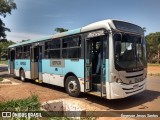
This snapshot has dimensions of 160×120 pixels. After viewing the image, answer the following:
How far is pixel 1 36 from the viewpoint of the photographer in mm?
30781

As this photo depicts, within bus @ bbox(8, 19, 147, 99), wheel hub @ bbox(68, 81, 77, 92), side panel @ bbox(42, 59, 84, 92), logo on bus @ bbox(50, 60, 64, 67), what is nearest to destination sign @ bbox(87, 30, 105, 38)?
bus @ bbox(8, 19, 147, 99)

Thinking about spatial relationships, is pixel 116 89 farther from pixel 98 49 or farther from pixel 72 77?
pixel 72 77

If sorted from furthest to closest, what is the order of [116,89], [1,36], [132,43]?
[1,36] → [132,43] → [116,89]

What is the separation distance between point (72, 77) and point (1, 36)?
22.1 m

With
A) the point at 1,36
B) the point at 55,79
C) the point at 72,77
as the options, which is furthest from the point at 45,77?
the point at 1,36

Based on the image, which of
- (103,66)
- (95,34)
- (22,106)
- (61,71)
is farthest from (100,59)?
(22,106)

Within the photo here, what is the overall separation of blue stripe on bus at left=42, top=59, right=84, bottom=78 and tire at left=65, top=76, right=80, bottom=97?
348 millimetres

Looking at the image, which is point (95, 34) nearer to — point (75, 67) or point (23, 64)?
point (75, 67)

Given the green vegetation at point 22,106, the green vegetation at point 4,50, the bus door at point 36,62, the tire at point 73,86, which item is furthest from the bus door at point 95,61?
the green vegetation at point 4,50

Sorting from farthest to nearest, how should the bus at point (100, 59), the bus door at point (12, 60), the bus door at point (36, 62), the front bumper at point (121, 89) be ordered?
the bus door at point (12, 60) → the bus door at point (36, 62) → the bus at point (100, 59) → the front bumper at point (121, 89)

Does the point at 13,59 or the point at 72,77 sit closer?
the point at 72,77

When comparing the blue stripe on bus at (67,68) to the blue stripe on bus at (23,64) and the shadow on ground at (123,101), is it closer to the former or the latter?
the shadow on ground at (123,101)

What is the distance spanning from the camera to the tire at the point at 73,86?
1084 centimetres

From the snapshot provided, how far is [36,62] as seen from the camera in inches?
610
